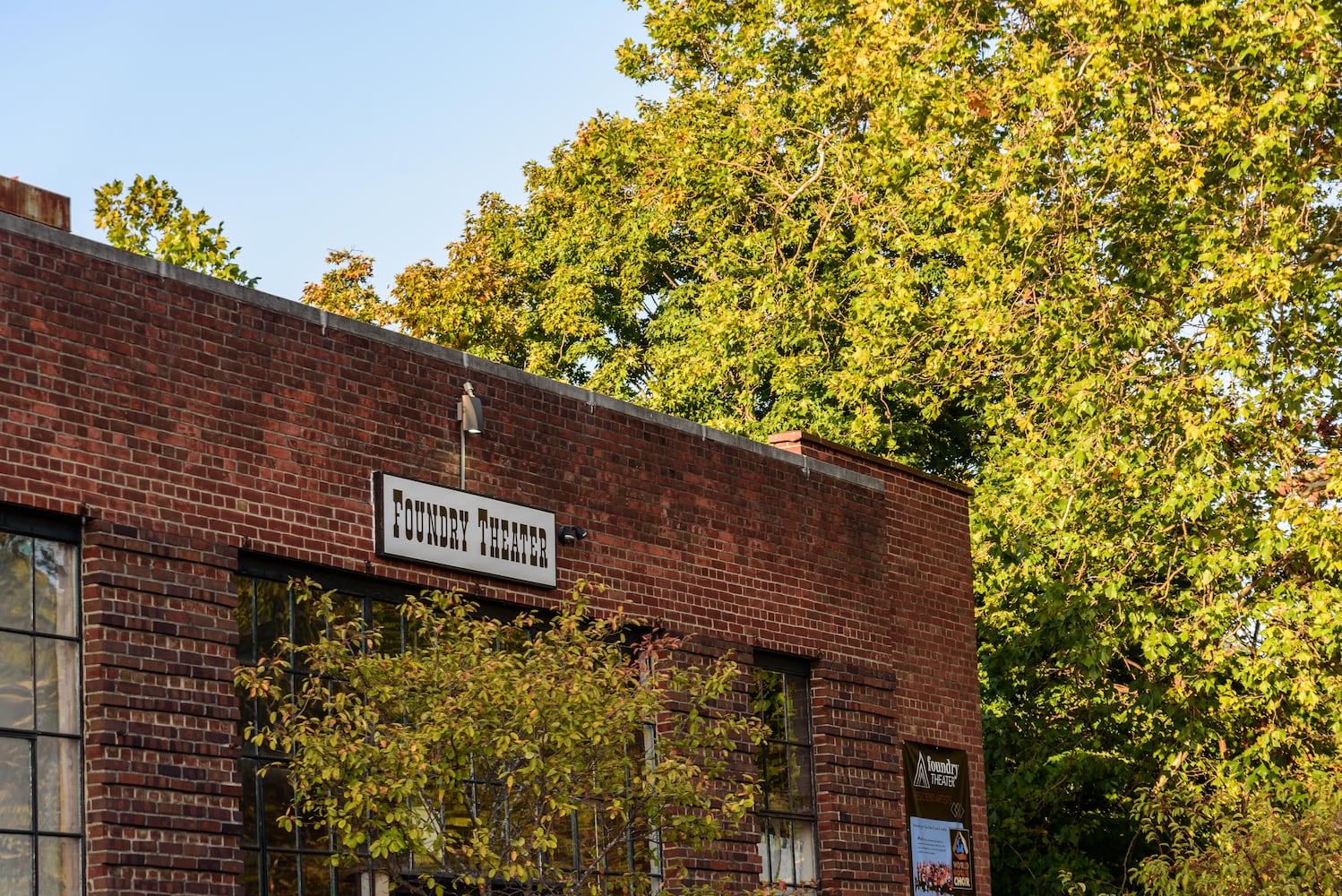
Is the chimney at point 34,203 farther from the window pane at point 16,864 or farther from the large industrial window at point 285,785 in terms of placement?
the window pane at point 16,864

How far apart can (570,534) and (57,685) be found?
4.59 metres

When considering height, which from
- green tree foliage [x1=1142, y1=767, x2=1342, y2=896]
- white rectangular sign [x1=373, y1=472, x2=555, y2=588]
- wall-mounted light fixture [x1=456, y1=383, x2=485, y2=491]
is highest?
wall-mounted light fixture [x1=456, y1=383, x2=485, y2=491]

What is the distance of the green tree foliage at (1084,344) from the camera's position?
64.7 ft

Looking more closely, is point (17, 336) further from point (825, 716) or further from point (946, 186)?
point (946, 186)

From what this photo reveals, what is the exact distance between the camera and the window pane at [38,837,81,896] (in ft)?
31.7

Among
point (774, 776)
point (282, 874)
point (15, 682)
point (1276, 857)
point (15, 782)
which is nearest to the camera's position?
point (15, 782)

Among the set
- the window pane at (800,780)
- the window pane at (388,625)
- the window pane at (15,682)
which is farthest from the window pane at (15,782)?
the window pane at (800,780)

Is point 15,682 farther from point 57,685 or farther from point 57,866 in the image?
point 57,866

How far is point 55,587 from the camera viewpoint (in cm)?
1010

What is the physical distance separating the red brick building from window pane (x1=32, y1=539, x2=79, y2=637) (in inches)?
0.6

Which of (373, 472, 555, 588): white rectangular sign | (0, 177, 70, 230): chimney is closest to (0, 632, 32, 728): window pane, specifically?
(0, 177, 70, 230): chimney

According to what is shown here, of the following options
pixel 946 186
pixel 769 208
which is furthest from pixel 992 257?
pixel 769 208

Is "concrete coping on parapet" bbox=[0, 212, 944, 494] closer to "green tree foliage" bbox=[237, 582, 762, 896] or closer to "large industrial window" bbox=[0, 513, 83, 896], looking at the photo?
"large industrial window" bbox=[0, 513, 83, 896]

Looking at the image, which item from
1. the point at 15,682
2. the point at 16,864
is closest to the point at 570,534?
the point at 15,682
